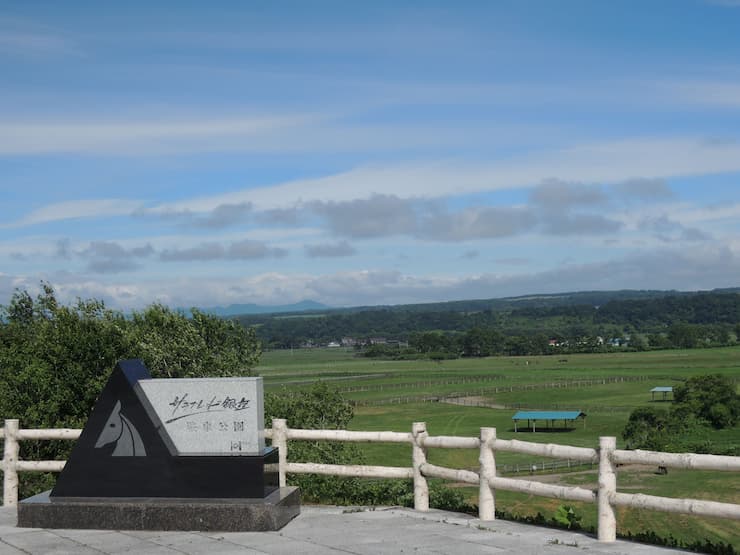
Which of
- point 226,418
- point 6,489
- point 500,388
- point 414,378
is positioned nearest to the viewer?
point 226,418

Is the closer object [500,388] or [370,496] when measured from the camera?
[370,496]

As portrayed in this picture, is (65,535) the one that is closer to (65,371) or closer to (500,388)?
(65,371)

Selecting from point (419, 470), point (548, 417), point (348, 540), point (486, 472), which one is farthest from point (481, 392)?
point (348, 540)

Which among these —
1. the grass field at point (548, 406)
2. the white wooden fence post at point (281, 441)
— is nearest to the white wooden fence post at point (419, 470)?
the white wooden fence post at point (281, 441)

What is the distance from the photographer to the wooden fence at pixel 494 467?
31.6ft

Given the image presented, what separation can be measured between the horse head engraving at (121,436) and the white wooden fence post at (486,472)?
14.5 ft

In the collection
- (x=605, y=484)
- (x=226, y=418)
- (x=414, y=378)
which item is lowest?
(x=414, y=378)

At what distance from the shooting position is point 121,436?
11.9 m

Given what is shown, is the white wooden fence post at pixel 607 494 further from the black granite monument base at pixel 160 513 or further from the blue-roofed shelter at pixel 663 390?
the blue-roofed shelter at pixel 663 390

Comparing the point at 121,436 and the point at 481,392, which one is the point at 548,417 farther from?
the point at 121,436

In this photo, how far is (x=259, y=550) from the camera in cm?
1022

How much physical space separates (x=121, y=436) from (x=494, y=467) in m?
4.94

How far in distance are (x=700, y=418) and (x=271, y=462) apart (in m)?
70.5

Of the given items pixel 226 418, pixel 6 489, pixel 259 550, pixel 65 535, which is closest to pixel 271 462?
pixel 226 418
